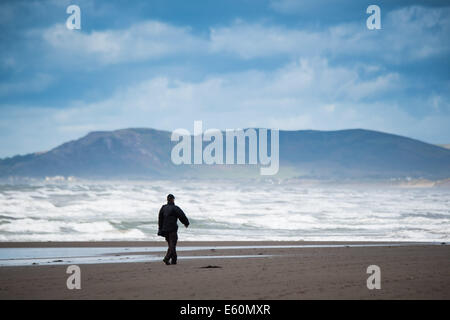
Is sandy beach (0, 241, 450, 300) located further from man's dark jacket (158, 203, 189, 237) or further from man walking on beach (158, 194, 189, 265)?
man's dark jacket (158, 203, 189, 237)

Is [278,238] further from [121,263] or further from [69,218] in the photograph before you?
[69,218]

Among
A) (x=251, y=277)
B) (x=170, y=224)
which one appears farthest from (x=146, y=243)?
(x=251, y=277)

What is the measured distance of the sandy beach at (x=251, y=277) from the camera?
8.27 metres

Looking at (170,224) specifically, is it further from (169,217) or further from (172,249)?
(172,249)

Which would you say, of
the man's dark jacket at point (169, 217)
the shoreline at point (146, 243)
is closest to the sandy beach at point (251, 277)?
the man's dark jacket at point (169, 217)

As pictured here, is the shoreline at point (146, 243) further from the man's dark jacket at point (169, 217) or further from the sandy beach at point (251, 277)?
the man's dark jacket at point (169, 217)

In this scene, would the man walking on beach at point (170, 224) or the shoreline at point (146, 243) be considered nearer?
the man walking on beach at point (170, 224)

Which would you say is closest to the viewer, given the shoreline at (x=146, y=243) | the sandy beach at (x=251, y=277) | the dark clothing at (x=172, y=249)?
the sandy beach at (x=251, y=277)

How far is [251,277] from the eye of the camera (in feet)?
32.4

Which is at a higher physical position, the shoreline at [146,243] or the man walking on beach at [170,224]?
the man walking on beach at [170,224]

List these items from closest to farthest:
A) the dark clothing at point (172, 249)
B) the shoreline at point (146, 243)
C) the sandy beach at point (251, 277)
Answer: the sandy beach at point (251, 277) < the dark clothing at point (172, 249) < the shoreline at point (146, 243)

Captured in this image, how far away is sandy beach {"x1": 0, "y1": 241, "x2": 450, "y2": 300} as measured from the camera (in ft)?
27.1
